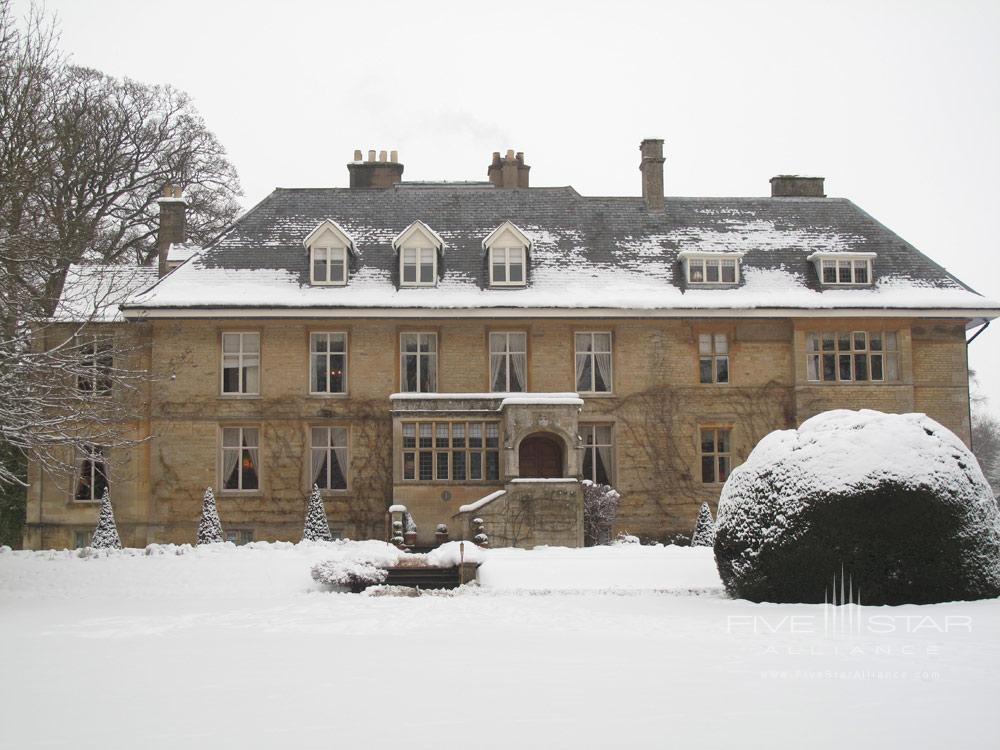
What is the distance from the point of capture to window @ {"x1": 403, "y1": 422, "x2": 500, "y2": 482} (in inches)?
1091

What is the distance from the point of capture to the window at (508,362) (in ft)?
97.1

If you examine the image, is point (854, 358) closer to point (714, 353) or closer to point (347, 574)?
point (714, 353)

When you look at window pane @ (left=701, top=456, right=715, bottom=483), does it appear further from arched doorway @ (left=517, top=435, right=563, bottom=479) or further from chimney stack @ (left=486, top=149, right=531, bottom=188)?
chimney stack @ (left=486, top=149, right=531, bottom=188)

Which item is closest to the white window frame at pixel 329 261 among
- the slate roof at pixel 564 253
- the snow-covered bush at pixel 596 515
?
the slate roof at pixel 564 253

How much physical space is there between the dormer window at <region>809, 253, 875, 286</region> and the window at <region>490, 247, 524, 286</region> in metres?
8.44

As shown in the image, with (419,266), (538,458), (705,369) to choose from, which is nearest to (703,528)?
(538,458)

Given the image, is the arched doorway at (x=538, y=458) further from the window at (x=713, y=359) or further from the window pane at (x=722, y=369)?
the window pane at (x=722, y=369)

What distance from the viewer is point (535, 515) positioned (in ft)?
82.4

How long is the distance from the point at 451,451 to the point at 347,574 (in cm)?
1081

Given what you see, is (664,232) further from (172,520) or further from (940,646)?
(940,646)

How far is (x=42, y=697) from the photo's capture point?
8.85 m

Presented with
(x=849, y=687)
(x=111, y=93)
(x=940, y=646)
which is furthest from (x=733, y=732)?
(x=111, y=93)

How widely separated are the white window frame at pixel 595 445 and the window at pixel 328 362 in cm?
665

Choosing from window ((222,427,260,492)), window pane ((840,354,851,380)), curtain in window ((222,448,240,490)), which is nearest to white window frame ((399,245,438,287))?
window ((222,427,260,492))
